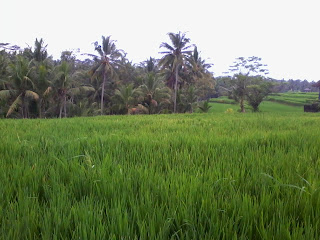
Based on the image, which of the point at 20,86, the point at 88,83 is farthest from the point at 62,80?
the point at 88,83

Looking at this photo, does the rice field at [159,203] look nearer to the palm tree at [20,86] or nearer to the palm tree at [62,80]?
the palm tree at [20,86]

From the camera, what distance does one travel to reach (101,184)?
1.38 meters

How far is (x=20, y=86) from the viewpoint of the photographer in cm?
1642

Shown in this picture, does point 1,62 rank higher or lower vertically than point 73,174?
higher

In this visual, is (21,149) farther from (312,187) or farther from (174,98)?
(174,98)

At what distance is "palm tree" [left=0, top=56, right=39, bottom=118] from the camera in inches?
623

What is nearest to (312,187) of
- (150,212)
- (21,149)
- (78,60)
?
(150,212)

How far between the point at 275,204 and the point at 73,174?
1.22 meters

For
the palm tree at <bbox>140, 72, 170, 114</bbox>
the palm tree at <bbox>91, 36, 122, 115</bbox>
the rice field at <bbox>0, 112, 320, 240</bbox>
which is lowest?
the rice field at <bbox>0, 112, 320, 240</bbox>

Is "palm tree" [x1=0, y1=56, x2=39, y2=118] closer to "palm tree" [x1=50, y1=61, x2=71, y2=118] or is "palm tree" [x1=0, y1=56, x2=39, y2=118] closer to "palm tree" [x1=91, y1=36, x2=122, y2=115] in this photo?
"palm tree" [x1=50, y1=61, x2=71, y2=118]

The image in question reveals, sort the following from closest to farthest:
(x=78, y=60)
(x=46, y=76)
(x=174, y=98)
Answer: (x=46, y=76)
(x=174, y=98)
(x=78, y=60)

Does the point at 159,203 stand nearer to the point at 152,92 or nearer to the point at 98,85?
the point at 152,92

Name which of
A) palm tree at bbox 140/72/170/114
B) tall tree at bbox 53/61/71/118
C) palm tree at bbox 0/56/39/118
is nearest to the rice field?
palm tree at bbox 0/56/39/118

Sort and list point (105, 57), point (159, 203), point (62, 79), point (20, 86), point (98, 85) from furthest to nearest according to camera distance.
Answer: point (98, 85) < point (105, 57) < point (62, 79) < point (20, 86) < point (159, 203)
